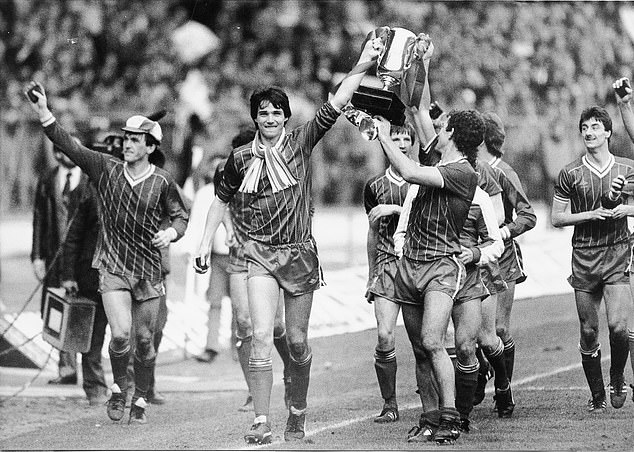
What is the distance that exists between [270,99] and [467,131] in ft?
3.39

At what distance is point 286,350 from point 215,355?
144 centimetres

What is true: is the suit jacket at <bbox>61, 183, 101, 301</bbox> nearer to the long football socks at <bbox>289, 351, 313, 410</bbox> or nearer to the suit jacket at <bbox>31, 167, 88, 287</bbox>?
the suit jacket at <bbox>31, 167, 88, 287</bbox>

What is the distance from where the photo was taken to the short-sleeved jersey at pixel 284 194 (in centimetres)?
665

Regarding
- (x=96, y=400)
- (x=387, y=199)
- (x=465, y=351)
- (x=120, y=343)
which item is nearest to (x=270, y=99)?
(x=387, y=199)

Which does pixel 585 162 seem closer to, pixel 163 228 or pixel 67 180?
pixel 163 228

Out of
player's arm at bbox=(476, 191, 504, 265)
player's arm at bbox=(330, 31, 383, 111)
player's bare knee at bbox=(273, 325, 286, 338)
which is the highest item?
player's arm at bbox=(330, 31, 383, 111)

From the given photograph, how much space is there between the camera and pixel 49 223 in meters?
8.83

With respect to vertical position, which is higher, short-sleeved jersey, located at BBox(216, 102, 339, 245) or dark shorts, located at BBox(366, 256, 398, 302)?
short-sleeved jersey, located at BBox(216, 102, 339, 245)

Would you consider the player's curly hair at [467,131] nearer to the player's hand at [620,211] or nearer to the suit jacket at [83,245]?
the player's hand at [620,211]

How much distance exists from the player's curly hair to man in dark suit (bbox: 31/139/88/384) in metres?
3.25

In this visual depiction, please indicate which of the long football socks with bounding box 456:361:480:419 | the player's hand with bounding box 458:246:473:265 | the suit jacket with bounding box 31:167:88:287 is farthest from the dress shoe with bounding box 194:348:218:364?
the player's hand with bounding box 458:246:473:265

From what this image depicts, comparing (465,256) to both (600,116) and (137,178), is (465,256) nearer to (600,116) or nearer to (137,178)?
(600,116)

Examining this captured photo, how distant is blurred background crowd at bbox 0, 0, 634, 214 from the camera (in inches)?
320

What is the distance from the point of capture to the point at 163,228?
7.54 m
